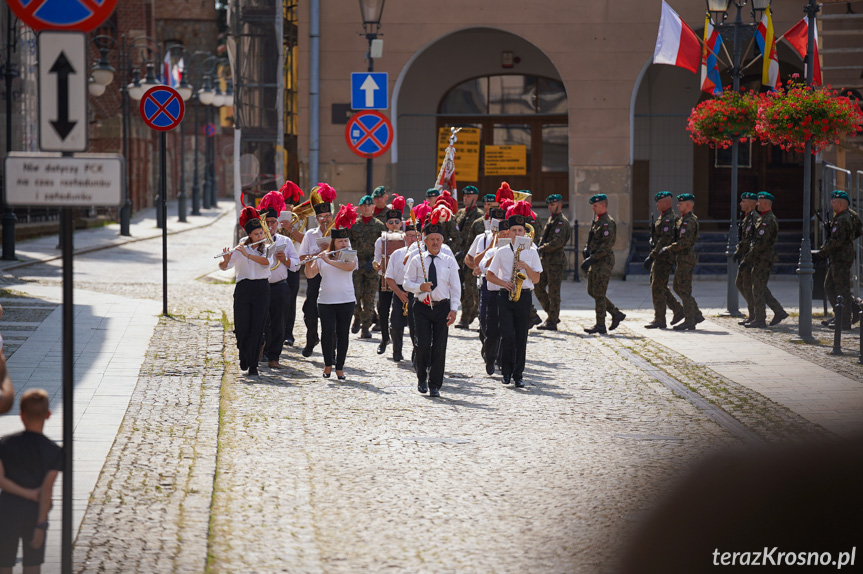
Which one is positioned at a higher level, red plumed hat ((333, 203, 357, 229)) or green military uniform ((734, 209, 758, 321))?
red plumed hat ((333, 203, 357, 229))

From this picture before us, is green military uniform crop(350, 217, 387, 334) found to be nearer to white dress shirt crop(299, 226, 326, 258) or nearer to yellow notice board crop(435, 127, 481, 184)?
white dress shirt crop(299, 226, 326, 258)

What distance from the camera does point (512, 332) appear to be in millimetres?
12062

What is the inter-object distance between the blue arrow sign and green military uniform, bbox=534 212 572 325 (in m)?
3.06

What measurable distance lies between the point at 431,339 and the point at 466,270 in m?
4.92

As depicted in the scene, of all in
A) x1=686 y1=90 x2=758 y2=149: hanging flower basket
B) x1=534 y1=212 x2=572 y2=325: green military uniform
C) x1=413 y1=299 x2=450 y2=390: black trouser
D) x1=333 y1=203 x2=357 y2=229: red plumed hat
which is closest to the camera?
x1=413 y1=299 x2=450 y2=390: black trouser


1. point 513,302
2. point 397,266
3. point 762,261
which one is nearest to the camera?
point 513,302

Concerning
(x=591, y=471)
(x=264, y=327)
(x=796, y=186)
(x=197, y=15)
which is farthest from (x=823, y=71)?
(x=197, y=15)

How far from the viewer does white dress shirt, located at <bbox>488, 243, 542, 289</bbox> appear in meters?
12.1

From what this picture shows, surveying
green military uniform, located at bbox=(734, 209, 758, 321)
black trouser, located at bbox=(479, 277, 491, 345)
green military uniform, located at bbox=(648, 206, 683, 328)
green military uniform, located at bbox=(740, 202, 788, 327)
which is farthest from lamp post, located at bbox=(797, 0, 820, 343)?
black trouser, located at bbox=(479, 277, 491, 345)

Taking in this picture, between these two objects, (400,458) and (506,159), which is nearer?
(400,458)

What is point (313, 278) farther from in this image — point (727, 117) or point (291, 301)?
point (727, 117)

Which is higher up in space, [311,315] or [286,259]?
[286,259]

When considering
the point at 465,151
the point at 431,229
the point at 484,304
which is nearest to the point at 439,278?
the point at 431,229

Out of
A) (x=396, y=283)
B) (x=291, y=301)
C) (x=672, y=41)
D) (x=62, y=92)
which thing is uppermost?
(x=672, y=41)
